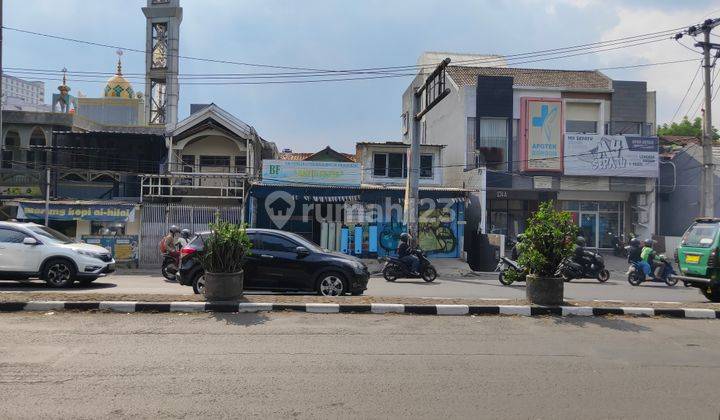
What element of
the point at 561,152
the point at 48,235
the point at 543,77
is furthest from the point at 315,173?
the point at 543,77

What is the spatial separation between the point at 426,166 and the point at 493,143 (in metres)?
3.91

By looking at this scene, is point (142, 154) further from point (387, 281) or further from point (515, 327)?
point (515, 327)

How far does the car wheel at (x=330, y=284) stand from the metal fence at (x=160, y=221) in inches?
464

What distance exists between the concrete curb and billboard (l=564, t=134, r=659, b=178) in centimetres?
1886

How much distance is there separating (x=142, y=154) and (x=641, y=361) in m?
23.8

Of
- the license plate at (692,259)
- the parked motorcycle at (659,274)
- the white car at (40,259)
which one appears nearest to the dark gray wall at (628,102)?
the parked motorcycle at (659,274)

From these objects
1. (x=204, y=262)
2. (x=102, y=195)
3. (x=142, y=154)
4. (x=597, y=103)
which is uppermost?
(x=597, y=103)

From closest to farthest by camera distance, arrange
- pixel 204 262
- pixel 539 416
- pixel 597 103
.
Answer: pixel 539 416 → pixel 204 262 → pixel 597 103

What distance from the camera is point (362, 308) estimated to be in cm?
880

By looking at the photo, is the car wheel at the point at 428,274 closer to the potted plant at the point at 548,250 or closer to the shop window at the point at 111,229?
the potted plant at the point at 548,250

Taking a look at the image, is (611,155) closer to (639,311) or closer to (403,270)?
(403,270)

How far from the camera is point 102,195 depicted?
82.1 feet

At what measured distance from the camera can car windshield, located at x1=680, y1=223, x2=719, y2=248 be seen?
1234 cm

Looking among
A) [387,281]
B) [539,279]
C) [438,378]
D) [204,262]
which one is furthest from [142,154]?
[438,378]
